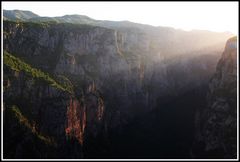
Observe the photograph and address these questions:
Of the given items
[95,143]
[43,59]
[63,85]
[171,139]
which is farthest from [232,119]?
[43,59]

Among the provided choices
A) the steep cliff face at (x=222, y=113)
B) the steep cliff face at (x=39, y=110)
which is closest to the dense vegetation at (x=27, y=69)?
the steep cliff face at (x=39, y=110)

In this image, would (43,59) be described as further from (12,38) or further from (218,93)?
(218,93)

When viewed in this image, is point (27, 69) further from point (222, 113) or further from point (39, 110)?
point (222, 113)

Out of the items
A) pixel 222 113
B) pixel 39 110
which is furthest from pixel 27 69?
pixel 222 113

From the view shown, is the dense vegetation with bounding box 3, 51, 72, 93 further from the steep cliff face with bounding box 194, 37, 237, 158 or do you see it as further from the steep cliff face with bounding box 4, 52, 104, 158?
the steep cliff face with bounding box 194, 37, 237, 158

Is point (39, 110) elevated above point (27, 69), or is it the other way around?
point (27, 69)

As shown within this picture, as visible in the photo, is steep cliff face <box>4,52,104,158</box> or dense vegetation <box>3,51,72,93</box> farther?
dense vegetation <box>3,51,72,93</box>

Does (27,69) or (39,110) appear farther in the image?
(27,69)

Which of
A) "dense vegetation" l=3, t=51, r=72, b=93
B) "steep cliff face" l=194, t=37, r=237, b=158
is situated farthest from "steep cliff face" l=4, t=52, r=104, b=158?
"steep cliff face" l=194, t=37, r=237, b=158
